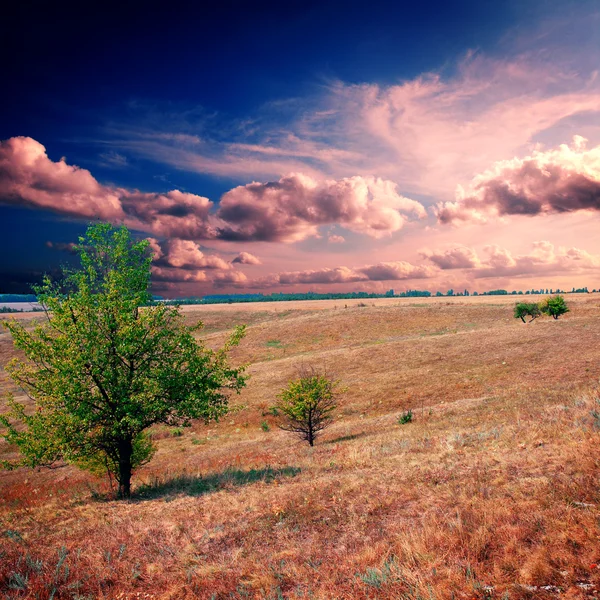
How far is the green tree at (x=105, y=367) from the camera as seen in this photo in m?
14.0

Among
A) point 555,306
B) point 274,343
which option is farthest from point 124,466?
point 555,306

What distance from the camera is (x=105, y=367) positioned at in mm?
14555

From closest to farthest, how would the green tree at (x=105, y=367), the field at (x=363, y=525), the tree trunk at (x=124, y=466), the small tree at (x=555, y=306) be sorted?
the field at (x=363, y=525) < the green tree at (x=105, y=367) < the tree trunk at (x=124, y=466) < the small tree at (x=555, y=306)

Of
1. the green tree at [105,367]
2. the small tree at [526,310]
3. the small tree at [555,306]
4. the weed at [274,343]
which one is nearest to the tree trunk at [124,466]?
the green tree at [105,367]

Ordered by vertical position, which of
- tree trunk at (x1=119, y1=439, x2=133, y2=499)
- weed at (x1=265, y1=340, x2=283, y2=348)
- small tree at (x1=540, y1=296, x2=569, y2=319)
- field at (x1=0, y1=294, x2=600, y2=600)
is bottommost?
weed at (x1=265, y1=340, x2=283, y2=348)

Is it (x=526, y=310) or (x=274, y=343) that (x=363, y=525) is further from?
(x=526, y=310)

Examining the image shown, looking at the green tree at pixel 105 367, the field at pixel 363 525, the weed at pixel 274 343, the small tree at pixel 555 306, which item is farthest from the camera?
the weed at pixel 274 343

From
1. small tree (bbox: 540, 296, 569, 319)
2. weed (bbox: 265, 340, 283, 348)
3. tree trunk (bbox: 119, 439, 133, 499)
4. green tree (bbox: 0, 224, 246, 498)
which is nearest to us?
green tree (bbox: 0, 224, 246, 498)

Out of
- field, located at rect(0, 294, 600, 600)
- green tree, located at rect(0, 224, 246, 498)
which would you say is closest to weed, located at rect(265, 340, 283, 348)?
field, located at rect(0, 294, 600, 600)

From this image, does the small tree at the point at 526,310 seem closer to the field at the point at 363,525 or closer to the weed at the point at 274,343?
the weed at the point at 274,343

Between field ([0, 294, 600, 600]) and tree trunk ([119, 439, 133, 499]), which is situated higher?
field ([0, 294, 600, 600])

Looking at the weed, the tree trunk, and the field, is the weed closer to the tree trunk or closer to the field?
the field

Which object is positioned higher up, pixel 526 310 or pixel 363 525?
pixel 526 310

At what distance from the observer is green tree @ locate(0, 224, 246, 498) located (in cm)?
1403
